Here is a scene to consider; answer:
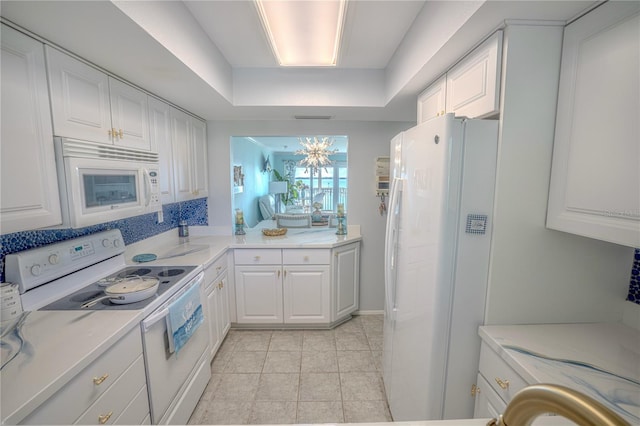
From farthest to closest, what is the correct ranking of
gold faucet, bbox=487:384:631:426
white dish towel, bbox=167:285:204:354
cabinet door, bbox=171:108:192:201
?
cabinet door, bbox=171:108:192:201, white dish towel, bbox=167:285:204:354, gold faucet, bbox=487:384:631:426

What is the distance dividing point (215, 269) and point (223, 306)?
1.40 feet

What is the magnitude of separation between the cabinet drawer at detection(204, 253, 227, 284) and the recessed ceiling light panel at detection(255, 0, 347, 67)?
1.71 metres

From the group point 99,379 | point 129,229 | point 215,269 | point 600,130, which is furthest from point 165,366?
point 600,130

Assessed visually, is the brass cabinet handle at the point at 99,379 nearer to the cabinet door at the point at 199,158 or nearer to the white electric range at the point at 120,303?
the white electric range at the point at 120,303

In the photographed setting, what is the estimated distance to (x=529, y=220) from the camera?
3.97 feet

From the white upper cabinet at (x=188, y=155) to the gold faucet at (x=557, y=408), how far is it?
7.86 ft

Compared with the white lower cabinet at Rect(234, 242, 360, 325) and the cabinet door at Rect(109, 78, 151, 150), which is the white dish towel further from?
the cabinet door at Rect(109, 78, 151, 150)

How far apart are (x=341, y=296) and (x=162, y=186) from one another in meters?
1.96

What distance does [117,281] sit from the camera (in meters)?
1.56

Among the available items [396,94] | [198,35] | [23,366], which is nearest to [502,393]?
[23,366]

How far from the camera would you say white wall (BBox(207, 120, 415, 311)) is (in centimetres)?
295

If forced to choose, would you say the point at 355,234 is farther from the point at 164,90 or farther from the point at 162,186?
the point at 164,90

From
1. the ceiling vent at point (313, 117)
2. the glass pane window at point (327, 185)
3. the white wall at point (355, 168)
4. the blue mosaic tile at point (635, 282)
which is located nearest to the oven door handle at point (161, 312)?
the white wall at point (355, 168)

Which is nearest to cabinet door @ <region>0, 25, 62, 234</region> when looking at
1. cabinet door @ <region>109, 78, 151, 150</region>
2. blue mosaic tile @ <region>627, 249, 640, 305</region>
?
cabinet door @ <region>109, 78, 151, 150</region>
